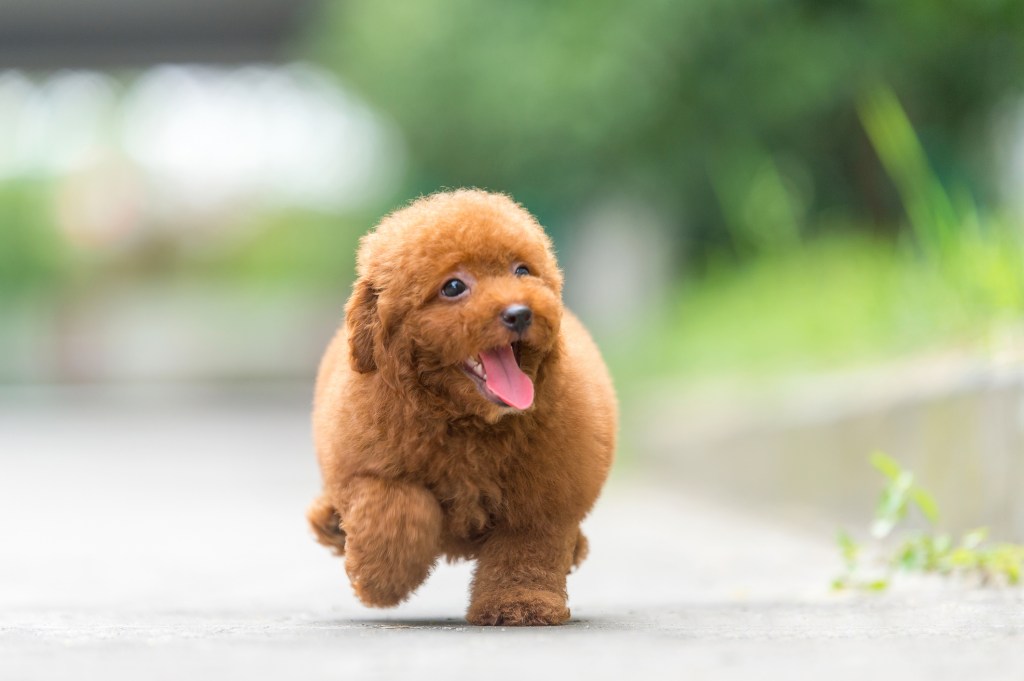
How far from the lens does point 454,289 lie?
354 cm

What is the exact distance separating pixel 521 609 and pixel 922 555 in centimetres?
199

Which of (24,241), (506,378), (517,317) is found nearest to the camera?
(517,317)

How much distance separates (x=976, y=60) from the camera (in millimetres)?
11734

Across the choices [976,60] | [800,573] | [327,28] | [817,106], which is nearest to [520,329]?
[800,573]

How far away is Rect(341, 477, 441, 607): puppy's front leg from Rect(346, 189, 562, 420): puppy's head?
251mm

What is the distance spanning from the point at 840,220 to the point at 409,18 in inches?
169

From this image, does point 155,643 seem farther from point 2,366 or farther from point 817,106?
point 2,366

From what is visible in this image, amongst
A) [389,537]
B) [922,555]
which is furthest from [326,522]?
[922,555]

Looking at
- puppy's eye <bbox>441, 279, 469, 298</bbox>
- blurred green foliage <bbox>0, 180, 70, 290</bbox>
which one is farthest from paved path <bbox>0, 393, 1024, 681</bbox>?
blurred green foliage <bbox>0, 180, 70, 290</bbox>

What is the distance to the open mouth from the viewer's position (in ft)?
11.4

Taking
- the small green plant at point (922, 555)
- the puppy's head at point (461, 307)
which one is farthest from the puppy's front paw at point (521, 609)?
the small green plant at point (922, 555)

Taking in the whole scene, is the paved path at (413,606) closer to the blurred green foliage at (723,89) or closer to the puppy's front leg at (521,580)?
the puppy's front leg at (521,580)

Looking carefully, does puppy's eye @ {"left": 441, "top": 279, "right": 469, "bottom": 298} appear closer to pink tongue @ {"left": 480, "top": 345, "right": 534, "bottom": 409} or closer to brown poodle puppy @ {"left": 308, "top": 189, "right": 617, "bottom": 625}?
brown poodle puppy @ {"left": 308, "top": 189, "right": 617, "bottom": 625}

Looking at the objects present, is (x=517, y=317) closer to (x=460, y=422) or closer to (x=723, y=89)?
(x=460, y=422)
